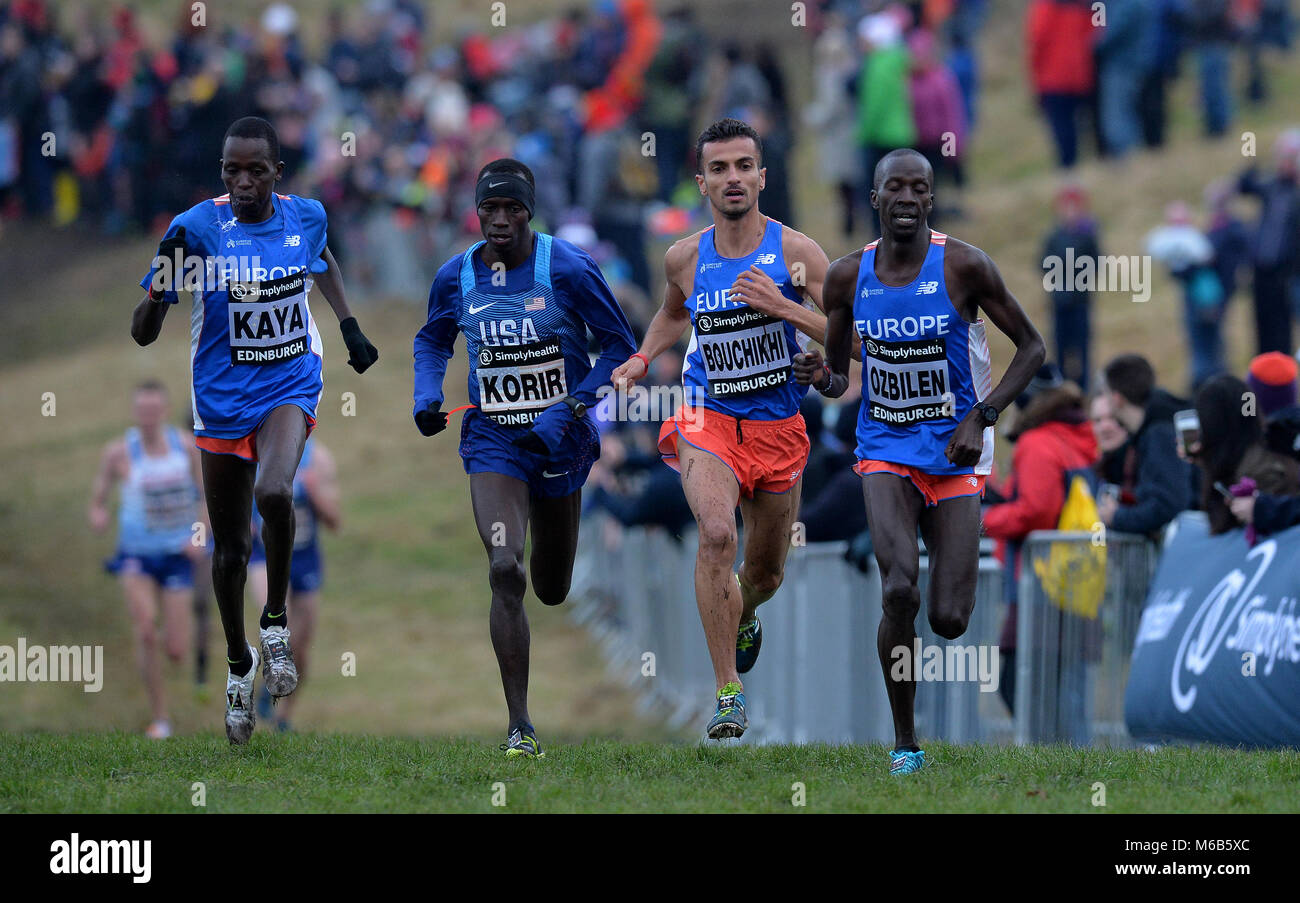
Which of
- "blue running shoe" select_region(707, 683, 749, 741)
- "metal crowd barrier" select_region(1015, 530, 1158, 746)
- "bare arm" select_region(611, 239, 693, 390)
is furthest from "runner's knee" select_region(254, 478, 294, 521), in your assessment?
"metal crowd barrier" select_region(1015, 530, 1158, 746)

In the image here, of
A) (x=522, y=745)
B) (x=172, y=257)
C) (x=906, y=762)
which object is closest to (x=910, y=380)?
(x=906, y=762)

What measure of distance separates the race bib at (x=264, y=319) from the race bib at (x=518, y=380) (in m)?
0.99

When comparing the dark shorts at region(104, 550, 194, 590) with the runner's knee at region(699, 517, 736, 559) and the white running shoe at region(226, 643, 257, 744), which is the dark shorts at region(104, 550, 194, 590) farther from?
the runner's knee at region(699, 517, 736, 559)

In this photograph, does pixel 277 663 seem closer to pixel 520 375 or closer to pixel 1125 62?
pixel 520 375

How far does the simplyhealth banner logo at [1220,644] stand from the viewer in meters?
9.92

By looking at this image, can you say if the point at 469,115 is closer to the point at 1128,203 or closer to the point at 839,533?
the point at 1128,203

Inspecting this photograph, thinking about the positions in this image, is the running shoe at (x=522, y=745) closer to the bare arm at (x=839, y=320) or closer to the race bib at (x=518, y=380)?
the race bib at (x=518, y=380)

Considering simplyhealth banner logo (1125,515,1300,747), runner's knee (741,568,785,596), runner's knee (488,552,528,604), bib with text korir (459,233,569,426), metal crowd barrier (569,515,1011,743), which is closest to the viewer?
runner's knee (488,552,528,604)

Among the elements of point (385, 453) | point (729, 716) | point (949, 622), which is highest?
point (385, 453)

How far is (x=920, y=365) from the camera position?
9.14m

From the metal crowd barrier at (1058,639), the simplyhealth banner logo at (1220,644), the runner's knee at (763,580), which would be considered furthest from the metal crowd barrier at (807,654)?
the runner's knee at (763,580)

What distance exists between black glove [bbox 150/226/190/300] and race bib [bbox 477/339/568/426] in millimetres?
1518

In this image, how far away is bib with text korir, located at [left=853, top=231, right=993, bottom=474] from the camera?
29.9 ft

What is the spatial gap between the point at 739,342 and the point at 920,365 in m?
1.10
